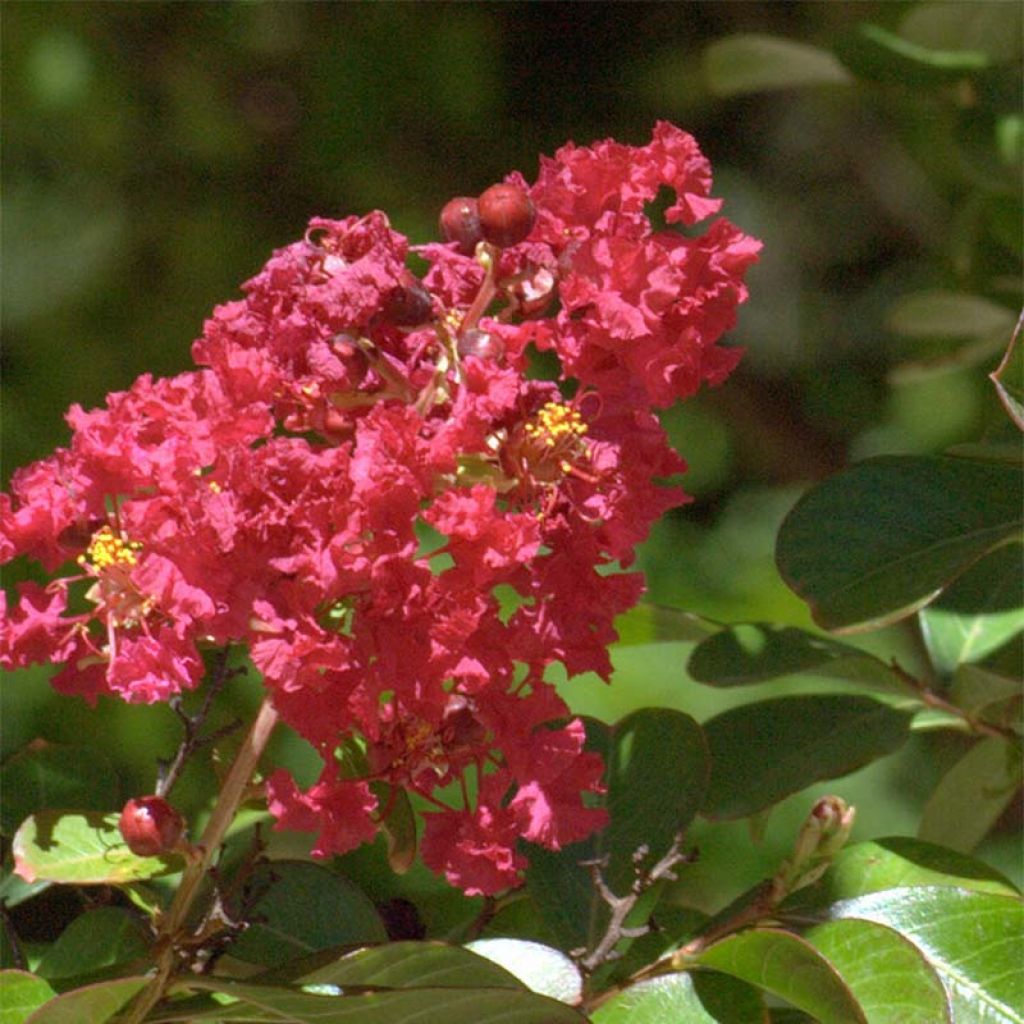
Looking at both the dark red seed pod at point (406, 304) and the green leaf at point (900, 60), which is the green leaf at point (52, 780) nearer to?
the dark red seed pod at point (406, 304)

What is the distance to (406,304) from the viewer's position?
0.84 meters

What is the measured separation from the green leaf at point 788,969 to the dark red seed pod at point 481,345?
11.7 inches

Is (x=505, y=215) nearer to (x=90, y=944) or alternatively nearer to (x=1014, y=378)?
(x=1014, y=378)

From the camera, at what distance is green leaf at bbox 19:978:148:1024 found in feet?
2.52

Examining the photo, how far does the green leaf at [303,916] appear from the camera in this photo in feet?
3.23

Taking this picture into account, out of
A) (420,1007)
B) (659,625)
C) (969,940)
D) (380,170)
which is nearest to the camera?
(420,1007)

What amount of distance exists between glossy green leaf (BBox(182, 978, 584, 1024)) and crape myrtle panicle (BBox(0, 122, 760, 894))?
0.10 meters

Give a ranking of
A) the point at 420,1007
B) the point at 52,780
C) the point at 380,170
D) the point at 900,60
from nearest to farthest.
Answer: the point at 420,1007, the point at 52,780, the point at 900,60, the point at 380,170

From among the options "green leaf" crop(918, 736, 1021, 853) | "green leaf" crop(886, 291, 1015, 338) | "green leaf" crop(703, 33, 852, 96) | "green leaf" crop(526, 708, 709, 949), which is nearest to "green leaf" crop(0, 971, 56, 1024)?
"green leaf" crop(526, 708, 709, 949)

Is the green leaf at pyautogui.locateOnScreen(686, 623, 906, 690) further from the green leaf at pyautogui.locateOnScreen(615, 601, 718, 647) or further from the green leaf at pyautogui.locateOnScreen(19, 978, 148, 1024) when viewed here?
the green leaf at pyautogui.locateOnScreen(19, 978, 148, 1024)

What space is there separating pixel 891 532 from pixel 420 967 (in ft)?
1.30

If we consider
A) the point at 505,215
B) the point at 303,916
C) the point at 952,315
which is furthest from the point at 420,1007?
the point at 952,315

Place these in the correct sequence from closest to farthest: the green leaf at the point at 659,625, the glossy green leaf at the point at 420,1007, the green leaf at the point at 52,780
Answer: the glossy green leaf at the point at 420,1007
the green leaf at the point at 52,780
the green leaf at the point at 659,625

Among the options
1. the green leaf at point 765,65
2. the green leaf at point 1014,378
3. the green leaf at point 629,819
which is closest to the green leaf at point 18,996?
the green leaf at point 629,819
